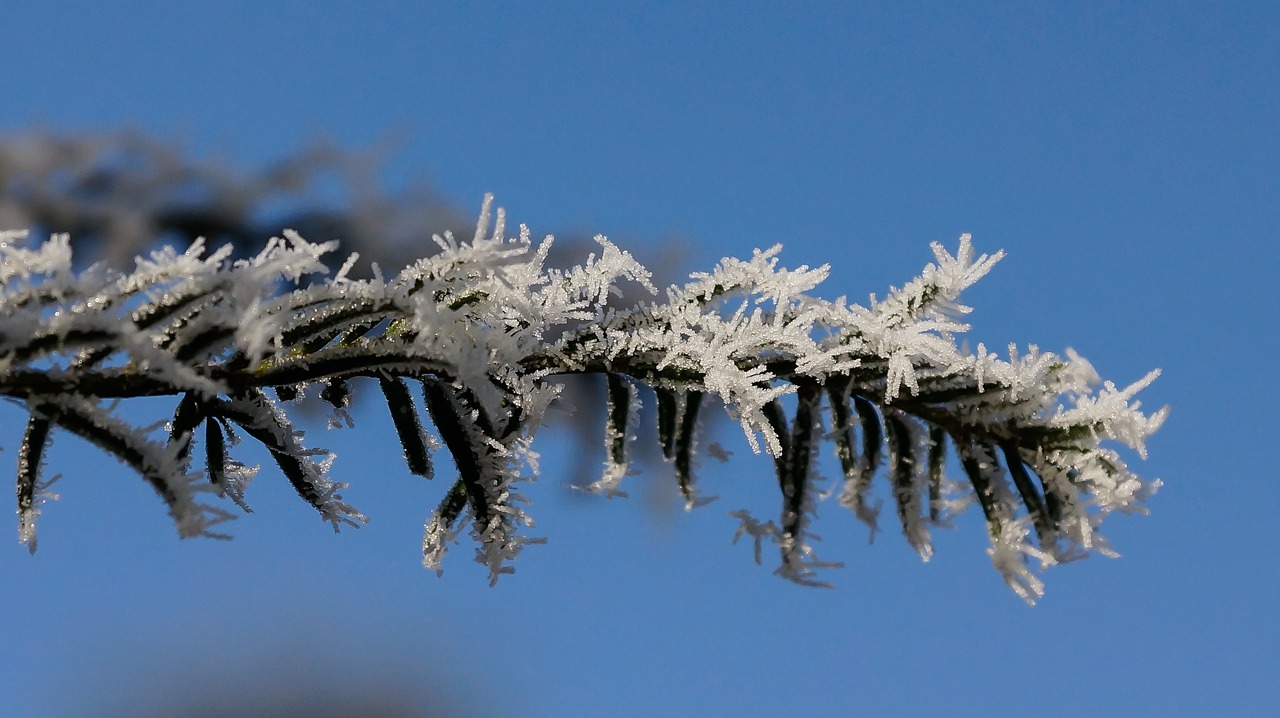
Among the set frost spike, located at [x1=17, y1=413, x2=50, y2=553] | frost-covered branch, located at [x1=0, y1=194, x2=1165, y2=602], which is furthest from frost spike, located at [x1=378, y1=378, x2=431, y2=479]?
frost spike, located at [x1=17, y1=413, x2=50, y2=553]

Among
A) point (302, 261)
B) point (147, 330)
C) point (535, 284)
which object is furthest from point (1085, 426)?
point (147, 330)

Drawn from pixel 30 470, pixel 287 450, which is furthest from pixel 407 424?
pixel 30 470

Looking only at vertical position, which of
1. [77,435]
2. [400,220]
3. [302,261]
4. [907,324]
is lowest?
[77,435]

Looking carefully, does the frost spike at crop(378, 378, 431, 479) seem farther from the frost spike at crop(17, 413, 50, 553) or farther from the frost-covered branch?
the frost spike at crop(17, 413, 50, 553)

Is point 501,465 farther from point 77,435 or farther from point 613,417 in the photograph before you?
point 77,435

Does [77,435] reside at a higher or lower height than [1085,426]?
lower

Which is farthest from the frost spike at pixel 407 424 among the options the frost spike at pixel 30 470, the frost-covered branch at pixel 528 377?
the frost spike at pixel 30 470
